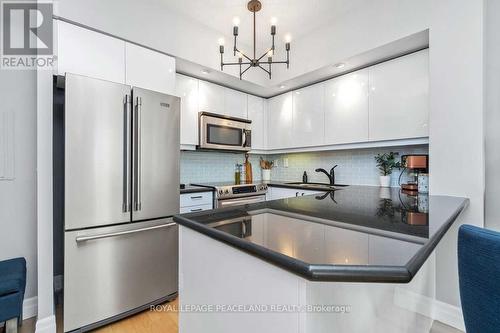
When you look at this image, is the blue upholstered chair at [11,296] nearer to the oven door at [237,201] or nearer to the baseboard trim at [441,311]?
the oven door at [237,201]

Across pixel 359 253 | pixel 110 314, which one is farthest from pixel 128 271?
pixel 359 253

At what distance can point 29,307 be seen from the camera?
5.98 feet

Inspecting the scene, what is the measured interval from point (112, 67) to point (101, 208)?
1.14 m

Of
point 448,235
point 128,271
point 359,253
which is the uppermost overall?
point 359,253

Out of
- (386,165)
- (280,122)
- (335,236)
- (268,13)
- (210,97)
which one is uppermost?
(268,13)

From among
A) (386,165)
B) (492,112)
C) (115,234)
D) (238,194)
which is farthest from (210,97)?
(492,112)

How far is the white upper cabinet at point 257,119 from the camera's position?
3.42 meters

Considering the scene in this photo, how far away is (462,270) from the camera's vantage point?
647 millimetres

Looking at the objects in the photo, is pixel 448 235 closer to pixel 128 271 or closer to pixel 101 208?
pixel 128 271

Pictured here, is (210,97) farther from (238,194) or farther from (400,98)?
(400,98)

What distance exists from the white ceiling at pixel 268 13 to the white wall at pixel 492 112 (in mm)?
1000

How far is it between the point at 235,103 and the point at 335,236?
2.70 meters

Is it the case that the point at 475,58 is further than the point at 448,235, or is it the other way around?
the point at 448,235

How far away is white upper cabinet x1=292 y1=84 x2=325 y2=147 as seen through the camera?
2898mm
